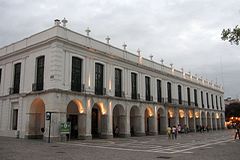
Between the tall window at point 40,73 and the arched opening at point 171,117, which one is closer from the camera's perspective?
the tall window at point 40,73

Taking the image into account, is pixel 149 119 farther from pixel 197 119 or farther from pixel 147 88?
pixel 197 119

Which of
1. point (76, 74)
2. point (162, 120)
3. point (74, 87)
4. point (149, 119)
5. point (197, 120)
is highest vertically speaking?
point (76, 74)

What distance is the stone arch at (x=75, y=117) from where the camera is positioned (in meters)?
26.7

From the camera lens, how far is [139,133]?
34.8 metres

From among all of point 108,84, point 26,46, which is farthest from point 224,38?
point 26,46

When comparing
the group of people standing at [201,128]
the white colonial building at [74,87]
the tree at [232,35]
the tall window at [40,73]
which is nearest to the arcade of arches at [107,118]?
the white colonial building at [74,87]

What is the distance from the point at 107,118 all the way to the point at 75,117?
380cm

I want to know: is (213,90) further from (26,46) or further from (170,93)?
(26,46)

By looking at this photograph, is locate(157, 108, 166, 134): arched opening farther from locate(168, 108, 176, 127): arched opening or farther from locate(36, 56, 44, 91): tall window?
locate(36, 56, 44, 91): tall window

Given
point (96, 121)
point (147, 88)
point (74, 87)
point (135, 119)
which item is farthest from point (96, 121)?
point (147, 88)

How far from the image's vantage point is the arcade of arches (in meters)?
26.7

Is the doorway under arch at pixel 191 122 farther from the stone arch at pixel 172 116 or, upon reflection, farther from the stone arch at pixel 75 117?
the stone arch at pixel 75 117

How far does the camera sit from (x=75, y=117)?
3053cm

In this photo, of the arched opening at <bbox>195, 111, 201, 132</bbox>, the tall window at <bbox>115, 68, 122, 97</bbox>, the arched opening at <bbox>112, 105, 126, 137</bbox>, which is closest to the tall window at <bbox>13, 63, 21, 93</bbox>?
the tall window at <bbox>115, 68, 122, 97</bbox>
